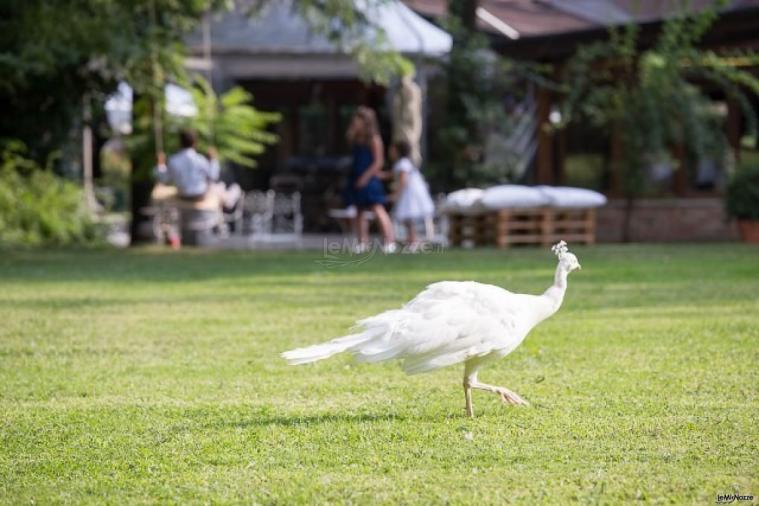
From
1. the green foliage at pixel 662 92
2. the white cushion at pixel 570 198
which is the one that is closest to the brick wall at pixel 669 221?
the green foliage at pixel 662 92

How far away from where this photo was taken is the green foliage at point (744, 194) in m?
23.4

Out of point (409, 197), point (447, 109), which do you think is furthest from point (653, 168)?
point (409, 197)

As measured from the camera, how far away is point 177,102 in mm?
28344

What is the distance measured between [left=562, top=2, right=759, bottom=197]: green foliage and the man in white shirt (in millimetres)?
7495

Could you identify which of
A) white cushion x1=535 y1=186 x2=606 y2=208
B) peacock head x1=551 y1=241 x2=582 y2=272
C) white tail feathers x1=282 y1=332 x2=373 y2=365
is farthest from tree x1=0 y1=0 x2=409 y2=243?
white tail feathers x1=282 y1=332 x2=373 y2=365

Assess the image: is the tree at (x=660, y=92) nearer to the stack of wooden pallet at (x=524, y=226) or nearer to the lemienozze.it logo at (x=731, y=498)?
the stack of wooden pallet at (x=524, y=226)

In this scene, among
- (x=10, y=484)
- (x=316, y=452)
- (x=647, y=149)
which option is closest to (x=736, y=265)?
(x=647, y=149)

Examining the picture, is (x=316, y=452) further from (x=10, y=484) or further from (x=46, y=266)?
(x=46, y=266)

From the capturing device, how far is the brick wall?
26312 millimetres

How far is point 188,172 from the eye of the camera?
23.2 m

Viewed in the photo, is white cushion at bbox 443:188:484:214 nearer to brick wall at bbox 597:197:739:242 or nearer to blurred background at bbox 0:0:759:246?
blurred background at bbox 0:0:759:246

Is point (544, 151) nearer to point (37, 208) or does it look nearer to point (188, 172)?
point (188, 172)

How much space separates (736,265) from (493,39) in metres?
13.4

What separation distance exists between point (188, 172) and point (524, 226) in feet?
20.1
